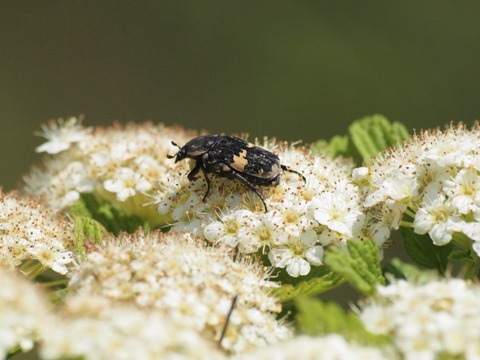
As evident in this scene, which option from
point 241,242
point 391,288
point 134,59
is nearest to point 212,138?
point 241,242

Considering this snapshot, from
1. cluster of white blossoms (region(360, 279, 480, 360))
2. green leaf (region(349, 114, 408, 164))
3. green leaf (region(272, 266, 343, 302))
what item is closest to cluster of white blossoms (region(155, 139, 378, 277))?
green leaf (region(272, 266, 343, 302))

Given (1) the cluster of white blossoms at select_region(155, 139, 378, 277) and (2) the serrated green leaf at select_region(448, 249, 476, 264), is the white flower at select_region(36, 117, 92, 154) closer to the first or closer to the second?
(1) the cluster of white blossoms at select_region(155, 139, 378, 277)

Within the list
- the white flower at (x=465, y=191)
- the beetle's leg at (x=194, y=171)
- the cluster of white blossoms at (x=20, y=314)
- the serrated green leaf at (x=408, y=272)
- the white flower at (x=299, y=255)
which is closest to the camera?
the cluster of white blossoms at (x=20, y=314)

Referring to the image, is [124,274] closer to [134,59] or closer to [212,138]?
[212,138]

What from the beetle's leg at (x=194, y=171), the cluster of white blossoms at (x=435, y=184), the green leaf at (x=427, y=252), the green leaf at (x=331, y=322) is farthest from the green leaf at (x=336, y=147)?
the green leaf at (x=331, y=322)

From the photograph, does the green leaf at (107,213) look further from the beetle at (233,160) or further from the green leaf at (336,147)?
the green leaf at (336,147)

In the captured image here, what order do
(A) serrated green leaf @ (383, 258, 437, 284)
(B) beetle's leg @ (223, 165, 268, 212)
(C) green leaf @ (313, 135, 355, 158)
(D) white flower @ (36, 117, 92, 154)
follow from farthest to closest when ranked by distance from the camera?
(D) white flower @ (36, 117, 92, 154)
(C) green leaf @ (313, 135, 355, 158)
(B) beetle's leg @ (223, 165, 268, 212)
(A) serrated green leaf @ (383, 258, 437, 284)
